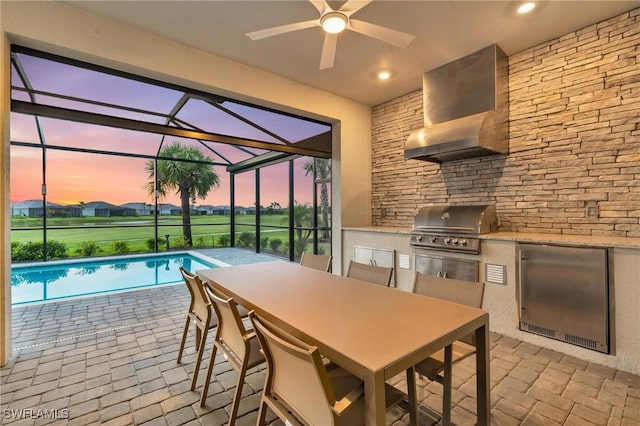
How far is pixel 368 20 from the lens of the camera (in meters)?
2.78

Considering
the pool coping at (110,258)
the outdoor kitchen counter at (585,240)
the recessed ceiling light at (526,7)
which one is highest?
the recessed ceiling light at (526,7)

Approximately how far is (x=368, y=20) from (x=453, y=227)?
7.95ft

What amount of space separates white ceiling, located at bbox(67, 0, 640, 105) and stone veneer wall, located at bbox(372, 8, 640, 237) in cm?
28

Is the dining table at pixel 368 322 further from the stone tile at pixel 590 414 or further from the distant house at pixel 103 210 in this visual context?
the distant house at pixel 103 210

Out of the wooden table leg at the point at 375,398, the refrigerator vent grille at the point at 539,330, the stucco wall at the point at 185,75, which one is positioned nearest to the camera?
the wooden table leg at the point at 375,398

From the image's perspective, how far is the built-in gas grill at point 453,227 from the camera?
3.14 metres

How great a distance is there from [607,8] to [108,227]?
10.4m

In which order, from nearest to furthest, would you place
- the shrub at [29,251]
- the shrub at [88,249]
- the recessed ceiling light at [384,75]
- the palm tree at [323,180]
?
the recessed ceiling light at [384,75]
the palm tree at [323,180]
the shrub at [29,251]
the shrub at [88,249]

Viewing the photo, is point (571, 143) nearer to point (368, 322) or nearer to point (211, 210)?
point (368, 322)

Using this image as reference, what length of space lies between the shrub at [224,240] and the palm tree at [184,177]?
100 centimetres

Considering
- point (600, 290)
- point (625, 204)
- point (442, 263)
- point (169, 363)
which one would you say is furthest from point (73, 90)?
point (625, 204)

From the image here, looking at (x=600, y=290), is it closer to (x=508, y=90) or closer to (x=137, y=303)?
(x=508, y=90)

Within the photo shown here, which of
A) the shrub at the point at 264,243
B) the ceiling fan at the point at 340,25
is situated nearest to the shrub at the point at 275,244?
the shrub at the point at 264,243

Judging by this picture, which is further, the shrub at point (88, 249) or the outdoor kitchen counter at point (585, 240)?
the shrub at point (88, 249)
